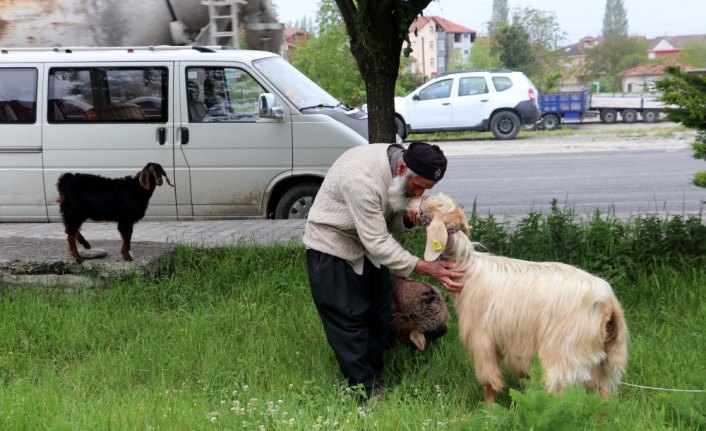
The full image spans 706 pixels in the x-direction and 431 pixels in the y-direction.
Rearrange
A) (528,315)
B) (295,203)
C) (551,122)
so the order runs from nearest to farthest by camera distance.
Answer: (528,315)
(295,203)
(551,122)

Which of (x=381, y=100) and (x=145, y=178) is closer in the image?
(x=145, y=178)

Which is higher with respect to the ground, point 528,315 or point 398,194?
point 398,194

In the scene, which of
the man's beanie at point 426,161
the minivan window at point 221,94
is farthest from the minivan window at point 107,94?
the man's beanie at point 426,161

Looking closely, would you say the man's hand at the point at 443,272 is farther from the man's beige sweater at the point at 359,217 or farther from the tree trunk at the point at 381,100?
the tree trunk at the point at 381,100

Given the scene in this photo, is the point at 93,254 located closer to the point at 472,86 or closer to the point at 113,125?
the point at 113,125

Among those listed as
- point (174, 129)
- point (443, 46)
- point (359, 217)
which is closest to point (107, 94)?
point (174, 129)

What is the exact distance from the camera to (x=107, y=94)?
9.61 m

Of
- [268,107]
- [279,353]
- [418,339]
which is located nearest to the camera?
[418,339]

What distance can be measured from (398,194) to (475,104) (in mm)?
20027

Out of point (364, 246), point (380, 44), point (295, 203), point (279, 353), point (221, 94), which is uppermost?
point (380, 44)

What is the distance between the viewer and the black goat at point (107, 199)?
6852mm

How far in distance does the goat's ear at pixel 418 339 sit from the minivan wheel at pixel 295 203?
4.06m

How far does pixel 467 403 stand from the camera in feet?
15.5

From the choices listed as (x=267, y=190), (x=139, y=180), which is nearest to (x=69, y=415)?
(x=139, y=180)
